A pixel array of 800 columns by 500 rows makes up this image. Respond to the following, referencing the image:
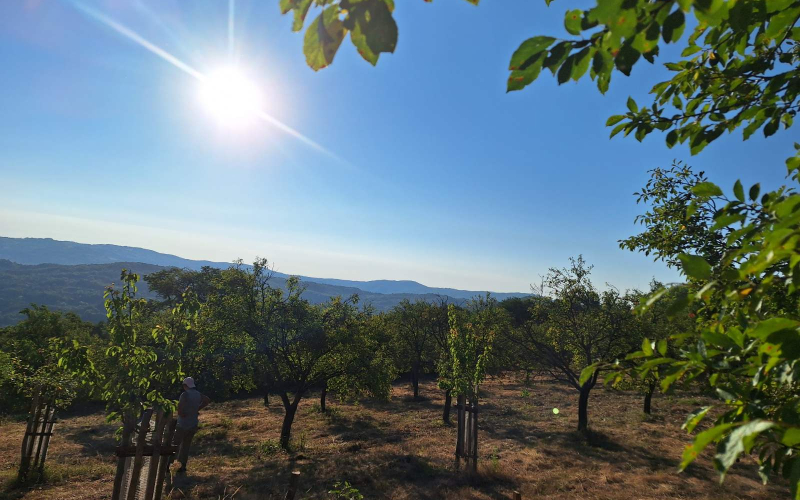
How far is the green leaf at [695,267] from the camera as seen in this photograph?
140 cm

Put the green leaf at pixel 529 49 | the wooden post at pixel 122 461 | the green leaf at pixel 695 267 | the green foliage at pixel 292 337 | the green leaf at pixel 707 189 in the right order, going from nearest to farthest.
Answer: the green leaf at pixel 695 267, the green leaf at pixel 529 49, the green leaf at pixel 707 189, the wooden post at pixel 122 461, the green foliage at pixel 292 337

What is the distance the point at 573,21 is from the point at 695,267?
1100mm

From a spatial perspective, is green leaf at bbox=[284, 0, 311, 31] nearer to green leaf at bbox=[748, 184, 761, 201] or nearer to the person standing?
green leaf at bbox=[748, 184, 761, 201]

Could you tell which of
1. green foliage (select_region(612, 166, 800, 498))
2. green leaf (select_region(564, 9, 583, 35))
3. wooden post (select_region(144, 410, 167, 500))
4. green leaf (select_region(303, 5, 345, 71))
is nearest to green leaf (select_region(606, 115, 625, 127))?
green foliage (select_region(612, 166, 800, 498))

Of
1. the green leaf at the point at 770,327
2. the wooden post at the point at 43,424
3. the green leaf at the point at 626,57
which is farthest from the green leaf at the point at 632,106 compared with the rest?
the wooden post at the point at 43,424

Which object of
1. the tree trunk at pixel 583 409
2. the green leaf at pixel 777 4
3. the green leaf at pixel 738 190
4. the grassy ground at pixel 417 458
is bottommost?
the grassy ground at pixel 417 458

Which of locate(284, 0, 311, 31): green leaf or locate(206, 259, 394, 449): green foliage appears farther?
locate(206, 259, 394, 449): green foliage

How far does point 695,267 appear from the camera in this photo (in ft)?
4.61

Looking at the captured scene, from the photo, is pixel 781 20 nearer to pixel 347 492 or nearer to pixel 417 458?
pixel 347 492

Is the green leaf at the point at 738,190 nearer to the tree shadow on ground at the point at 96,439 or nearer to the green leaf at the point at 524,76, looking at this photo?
the green leaf at the point at 524,76

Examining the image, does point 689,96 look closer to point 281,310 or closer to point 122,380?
point 122,380

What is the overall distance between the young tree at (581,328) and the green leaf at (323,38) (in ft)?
57.1

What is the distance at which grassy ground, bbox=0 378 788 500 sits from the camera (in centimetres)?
964

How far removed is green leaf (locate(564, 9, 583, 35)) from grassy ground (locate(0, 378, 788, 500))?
10566 mm
